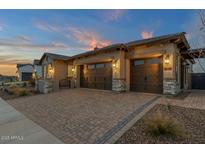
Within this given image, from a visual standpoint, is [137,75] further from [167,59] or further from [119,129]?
[119,129]

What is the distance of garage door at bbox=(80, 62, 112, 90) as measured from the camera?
1100 cm

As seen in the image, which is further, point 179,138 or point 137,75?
point 137,75

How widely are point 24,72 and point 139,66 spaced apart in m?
27.8

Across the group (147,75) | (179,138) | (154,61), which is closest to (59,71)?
(147,75)

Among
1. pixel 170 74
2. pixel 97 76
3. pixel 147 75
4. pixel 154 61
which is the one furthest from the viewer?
pixel 97 76

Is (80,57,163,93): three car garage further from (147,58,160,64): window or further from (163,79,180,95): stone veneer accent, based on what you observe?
(163,79,180,95): stone veneer accent

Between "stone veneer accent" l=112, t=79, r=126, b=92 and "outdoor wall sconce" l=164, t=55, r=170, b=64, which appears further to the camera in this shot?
"stone veneer accent" l=112, t=79, r=126, b=92

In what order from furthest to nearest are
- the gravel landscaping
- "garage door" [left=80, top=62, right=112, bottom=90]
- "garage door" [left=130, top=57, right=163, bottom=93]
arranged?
"garage door" [left=80, top=62, right=112, bottom=90] → "garage door" [left=130, top=57, right=163, bottom=93] → the gravel landscaping

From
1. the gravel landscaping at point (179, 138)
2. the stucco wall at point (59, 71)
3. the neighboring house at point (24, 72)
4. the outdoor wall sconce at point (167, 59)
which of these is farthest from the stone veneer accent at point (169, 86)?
the neighboring house at point (24, 72)

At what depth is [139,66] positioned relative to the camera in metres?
9.46

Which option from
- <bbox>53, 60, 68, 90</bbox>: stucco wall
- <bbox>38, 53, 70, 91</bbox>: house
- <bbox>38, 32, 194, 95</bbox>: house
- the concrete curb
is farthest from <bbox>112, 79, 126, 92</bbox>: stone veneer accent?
<bbox>53, 60, 68, 90</bbox>: stucco wall

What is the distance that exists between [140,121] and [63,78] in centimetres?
1348

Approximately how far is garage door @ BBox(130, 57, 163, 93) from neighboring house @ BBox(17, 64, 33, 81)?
25646 mm

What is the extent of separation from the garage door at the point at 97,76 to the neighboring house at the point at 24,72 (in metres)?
19.8
